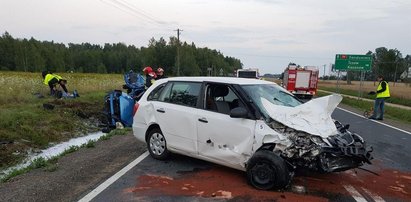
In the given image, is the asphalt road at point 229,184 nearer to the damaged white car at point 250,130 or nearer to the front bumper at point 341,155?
the damaged white car at point 250,130

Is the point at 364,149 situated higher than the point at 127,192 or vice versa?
the point at 364,149

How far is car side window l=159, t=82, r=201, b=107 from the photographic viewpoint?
654cm

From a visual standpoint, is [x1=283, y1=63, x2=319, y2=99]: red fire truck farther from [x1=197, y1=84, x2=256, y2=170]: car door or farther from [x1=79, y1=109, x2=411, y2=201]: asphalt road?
[x1=197, y1=84, x2=256, y2=170]: car door

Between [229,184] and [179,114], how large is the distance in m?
1.62

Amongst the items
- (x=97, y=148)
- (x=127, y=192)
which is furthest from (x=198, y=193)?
(x=97, y=148)

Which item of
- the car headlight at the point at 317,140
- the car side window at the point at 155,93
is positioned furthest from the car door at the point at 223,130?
the car side window at the point at 155,93

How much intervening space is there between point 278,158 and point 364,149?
4.45ft

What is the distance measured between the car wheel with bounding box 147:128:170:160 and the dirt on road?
48 cm

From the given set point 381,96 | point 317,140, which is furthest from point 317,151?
point 381,96

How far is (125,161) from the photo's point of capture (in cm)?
705

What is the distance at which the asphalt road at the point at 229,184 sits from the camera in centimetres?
505

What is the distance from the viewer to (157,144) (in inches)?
279

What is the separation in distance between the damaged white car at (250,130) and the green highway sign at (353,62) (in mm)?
26833

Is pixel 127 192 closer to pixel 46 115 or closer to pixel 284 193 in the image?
pixel 284 193
